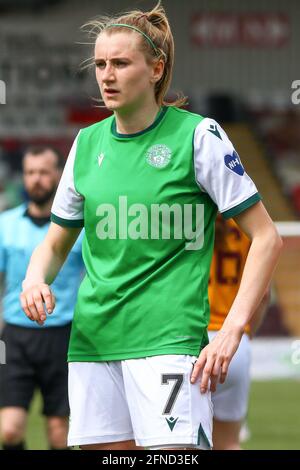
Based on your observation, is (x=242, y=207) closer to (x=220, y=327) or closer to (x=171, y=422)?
(x=171, y=422)

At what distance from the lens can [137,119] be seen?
3.83 meters

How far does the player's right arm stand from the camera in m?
3.70

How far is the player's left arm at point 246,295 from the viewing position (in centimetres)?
355

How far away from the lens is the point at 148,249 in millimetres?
3742

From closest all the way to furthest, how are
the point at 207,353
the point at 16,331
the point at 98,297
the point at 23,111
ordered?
the point at 207,353 < the point at 98,297 < the point at 16,331 < the point at 23,111

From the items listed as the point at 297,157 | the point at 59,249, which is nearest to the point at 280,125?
the point at 297,157

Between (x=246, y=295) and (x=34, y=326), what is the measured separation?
→ 11.0 feet

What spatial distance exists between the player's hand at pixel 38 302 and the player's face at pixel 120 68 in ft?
2.12

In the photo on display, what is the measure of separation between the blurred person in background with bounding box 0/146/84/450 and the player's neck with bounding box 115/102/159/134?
2747 millimetres

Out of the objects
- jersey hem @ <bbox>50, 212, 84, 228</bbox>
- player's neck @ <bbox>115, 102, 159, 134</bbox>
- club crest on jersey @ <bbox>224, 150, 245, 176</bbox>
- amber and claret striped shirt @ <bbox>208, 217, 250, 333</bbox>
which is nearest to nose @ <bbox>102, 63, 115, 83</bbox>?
player's neck @ <bbox>115, 102, 159, 134</bbox>

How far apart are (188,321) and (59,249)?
0.60 meters

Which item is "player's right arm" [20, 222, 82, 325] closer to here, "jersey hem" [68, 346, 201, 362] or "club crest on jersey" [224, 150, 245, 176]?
"jersey hem" [68, 346, 201, 362]

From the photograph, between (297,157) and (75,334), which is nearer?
(75,334)

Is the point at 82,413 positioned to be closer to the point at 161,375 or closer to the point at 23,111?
the point at 161,375
